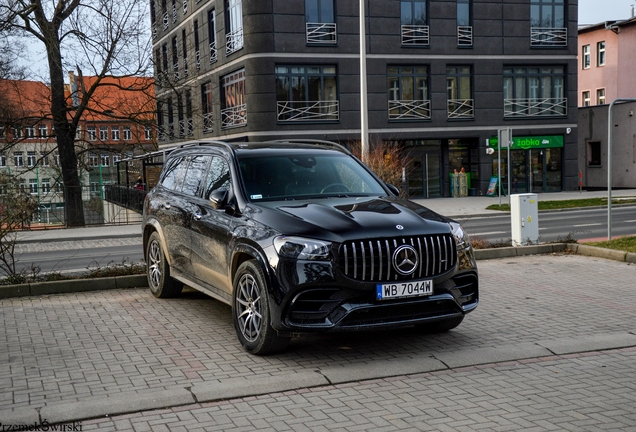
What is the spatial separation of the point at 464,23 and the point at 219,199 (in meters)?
32.4

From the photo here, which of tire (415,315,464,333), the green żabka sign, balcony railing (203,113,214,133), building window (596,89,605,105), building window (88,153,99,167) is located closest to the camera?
tire (415,315,464,333)

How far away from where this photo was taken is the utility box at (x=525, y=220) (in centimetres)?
1253

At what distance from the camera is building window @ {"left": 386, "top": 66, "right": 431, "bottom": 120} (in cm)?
3562

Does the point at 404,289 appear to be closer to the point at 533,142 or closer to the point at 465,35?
the point at 465,35

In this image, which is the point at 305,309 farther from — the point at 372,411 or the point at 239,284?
the point at 372,411

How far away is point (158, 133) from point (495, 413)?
26.0 metres

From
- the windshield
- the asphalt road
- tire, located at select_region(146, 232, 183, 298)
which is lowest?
the asphalt road

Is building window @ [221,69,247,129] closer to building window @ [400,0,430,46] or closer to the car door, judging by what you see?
building window @ [400,0,430,46]

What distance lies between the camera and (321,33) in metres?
33.9

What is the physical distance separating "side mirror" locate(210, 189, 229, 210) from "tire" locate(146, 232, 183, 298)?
195 cm

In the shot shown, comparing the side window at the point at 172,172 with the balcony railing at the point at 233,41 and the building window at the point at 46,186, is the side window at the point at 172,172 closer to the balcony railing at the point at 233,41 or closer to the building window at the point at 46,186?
the building window at the point at 46,186

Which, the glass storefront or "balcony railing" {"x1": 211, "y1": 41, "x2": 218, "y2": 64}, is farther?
"balcony railing" {"x1": 211, "y1": 41, "x2": 218, "y2": 64}

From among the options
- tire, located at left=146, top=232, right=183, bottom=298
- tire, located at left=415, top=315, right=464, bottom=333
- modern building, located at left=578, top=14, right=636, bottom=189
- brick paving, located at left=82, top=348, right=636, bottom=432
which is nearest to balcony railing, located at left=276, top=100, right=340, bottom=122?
modern building, located at left=578, top=14, right=636, bottom=189

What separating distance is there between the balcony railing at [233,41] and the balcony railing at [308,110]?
3.60 meters
